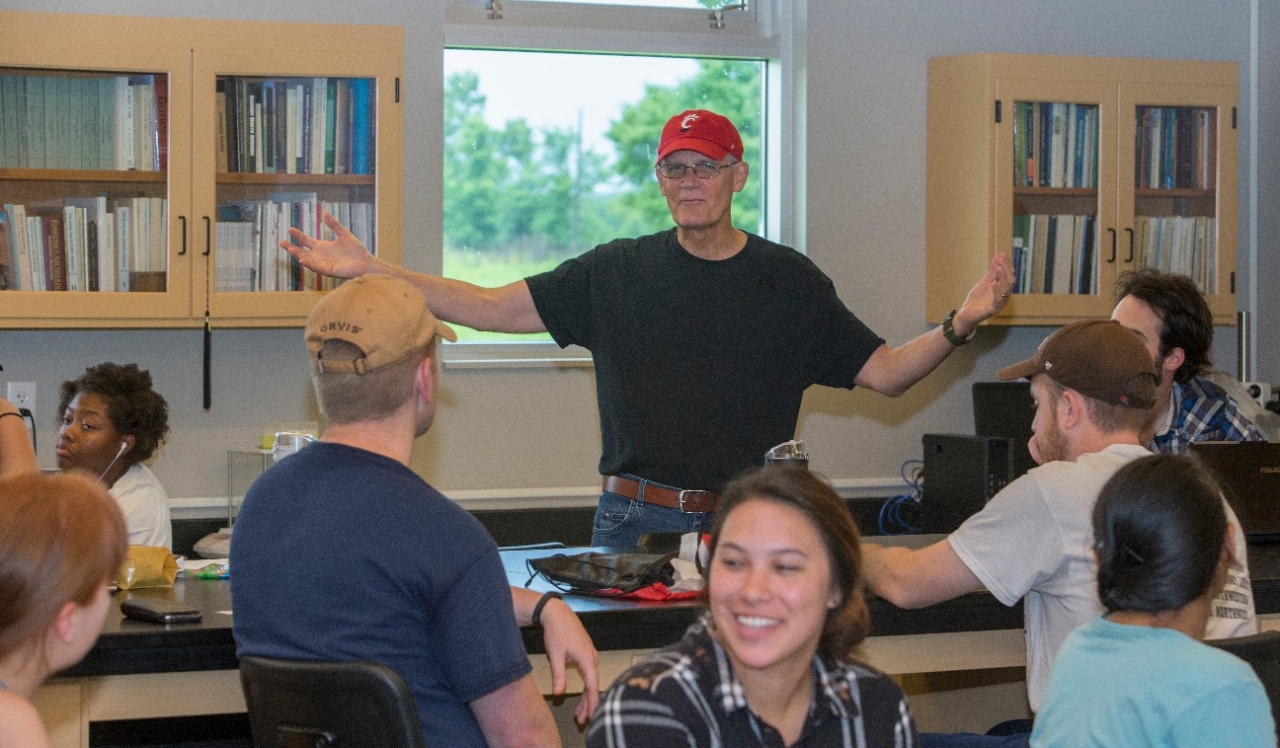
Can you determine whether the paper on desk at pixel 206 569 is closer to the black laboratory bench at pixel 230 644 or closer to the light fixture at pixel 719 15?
the black laboratory bench at pixel 230 644

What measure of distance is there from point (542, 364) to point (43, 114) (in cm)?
148

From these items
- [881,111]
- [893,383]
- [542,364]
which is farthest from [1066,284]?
[542,364]

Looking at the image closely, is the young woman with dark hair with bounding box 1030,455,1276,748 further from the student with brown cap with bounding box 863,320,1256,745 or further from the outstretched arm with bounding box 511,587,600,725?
the outstretched arm with bounding box 511,587,600,725

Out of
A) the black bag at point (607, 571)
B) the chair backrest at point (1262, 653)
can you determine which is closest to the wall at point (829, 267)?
the black bag at point (607, 571)

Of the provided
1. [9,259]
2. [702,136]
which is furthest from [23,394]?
[702,136]

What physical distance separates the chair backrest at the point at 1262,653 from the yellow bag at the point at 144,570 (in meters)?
1.74

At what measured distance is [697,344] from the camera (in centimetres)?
293

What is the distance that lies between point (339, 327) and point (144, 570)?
3.03 feet

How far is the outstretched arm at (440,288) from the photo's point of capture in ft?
8.98

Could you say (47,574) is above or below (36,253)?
below

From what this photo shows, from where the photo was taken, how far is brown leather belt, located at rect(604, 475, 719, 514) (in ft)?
9.37

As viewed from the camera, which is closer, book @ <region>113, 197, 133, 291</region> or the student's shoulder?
the student's shoulder

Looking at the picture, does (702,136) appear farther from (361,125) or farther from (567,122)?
(567,122)

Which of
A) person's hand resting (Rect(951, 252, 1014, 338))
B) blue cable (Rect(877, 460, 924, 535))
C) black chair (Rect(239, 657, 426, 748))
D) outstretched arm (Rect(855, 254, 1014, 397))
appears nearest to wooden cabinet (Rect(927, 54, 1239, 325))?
blue cable (Rect(877, 460, 924, 535))
